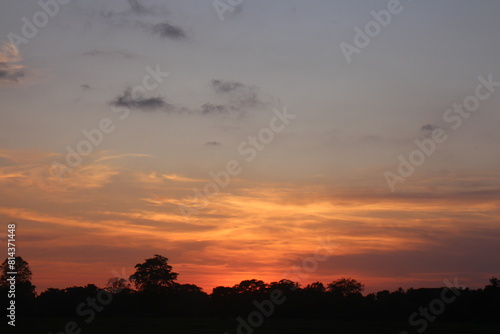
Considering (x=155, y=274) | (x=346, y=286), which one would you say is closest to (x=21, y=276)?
(x=155, y=274)

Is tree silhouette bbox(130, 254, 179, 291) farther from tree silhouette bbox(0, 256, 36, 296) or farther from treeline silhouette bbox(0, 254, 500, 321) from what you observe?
tree silhouette bbox(0, 256, 36, 296)

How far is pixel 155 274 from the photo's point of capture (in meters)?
120

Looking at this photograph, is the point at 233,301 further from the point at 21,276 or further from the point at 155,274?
the point at 21,276

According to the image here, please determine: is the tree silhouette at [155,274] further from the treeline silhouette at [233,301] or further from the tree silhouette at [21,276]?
the tree silhouette at [21,276]

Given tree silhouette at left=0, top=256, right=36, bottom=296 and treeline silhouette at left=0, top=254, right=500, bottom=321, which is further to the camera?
tree silhouette at left=0, top=256, right=36, bottom=296

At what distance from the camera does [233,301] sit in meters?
108

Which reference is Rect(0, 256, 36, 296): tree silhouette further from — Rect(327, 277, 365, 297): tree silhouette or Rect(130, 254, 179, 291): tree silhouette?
Rect(327, 277, 365, 297): tree silhouette

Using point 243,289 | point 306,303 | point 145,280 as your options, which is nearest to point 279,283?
point 243,289

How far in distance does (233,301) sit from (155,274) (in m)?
21.6

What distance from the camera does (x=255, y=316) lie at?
324ft

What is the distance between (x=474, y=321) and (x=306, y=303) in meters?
31.1

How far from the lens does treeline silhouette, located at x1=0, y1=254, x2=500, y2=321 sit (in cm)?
9250

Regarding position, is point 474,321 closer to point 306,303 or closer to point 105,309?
point 306,303

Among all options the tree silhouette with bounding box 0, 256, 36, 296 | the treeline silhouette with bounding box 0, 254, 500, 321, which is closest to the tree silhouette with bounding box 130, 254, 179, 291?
the treeline silhouette with bounding box 0, 254, 500, 321
